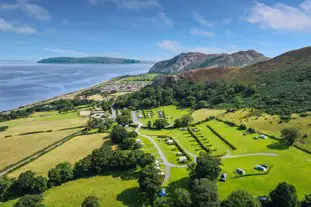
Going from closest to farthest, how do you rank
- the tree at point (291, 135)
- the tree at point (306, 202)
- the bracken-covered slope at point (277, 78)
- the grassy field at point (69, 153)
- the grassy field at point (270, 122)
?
the tree at point (306, 202) → the grassy field at point (69, 153) → the tree at point (291, 135) → the grassy field at point (270, 122) → the bracken-covered slope at point (277, 78)

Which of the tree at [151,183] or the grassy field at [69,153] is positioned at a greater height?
the tree at [151,183]

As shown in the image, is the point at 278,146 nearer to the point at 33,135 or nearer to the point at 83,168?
the point at 83,168

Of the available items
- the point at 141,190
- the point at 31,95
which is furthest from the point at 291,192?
the point at 31,95

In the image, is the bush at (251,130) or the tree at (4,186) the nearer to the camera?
the tree at (4,186)

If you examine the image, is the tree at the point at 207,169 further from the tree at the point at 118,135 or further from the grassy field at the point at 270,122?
the tree at the point at 118,135

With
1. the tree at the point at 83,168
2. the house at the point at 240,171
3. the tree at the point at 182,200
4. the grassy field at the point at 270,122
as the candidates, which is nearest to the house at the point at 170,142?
the house at the point at 240,171

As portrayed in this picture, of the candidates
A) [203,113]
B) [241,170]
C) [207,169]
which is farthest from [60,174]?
[203,113]
